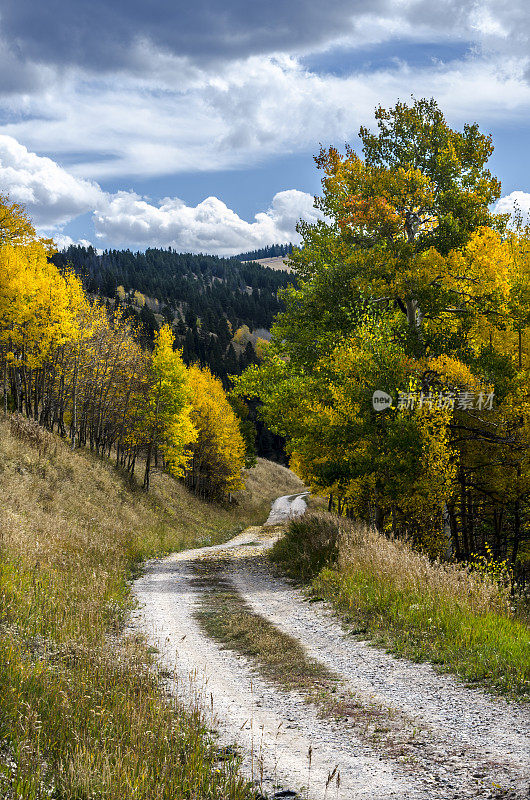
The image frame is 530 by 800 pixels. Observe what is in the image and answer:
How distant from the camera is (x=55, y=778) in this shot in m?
4.20

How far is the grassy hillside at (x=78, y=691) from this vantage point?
420 cm

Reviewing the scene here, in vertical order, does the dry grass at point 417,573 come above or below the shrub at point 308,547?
above

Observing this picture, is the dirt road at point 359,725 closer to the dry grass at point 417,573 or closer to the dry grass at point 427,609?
the dry grass at point 427,609

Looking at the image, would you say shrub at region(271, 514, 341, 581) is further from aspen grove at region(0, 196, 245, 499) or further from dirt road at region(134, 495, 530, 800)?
aspen grove at region(0, 196, 245, 499)

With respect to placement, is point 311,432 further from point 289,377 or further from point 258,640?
point 258,640

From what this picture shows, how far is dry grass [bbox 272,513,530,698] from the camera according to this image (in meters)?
7.51

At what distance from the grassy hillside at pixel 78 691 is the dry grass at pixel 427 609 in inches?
163

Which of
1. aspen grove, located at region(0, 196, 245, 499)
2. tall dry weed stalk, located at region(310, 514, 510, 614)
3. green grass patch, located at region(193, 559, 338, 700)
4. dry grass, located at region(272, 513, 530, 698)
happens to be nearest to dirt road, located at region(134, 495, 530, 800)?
green grass patch, located at region(193, 559, 338, 700)

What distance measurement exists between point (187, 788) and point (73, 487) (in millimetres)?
23116

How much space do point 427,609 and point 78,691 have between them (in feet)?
20.7

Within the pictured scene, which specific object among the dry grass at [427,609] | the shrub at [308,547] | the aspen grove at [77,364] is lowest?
the shrub at [308,547]

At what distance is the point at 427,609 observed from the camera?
9.63 m

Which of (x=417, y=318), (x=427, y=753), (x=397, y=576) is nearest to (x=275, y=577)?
(x=397, y=576)

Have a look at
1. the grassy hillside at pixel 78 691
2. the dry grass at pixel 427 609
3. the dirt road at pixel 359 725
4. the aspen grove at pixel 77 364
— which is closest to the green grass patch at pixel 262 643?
the dirt road at pixel 359 725
